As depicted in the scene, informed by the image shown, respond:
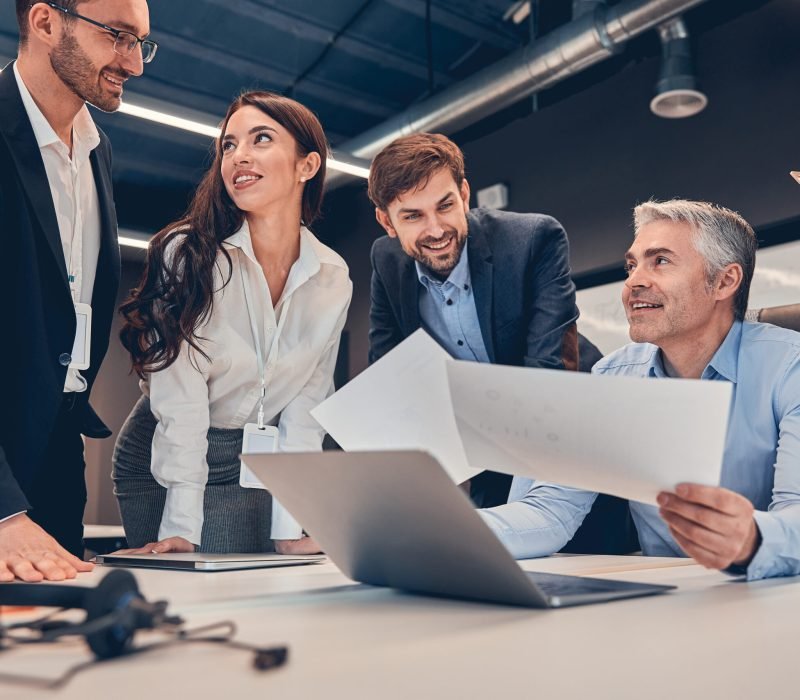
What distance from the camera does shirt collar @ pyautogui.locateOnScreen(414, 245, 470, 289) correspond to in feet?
6.84

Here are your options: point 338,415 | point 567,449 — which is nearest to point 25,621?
point 567,449

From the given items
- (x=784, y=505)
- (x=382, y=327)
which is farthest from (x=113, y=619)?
(x=382, y=327)

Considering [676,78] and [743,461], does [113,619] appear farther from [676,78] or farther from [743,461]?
[676,78]

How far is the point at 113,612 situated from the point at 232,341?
130 cm

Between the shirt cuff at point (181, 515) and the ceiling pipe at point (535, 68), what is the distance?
376 centimetres

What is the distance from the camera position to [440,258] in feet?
6.74

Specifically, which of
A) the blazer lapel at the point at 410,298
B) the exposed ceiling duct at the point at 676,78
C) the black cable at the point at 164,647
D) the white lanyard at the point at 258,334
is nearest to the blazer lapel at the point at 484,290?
the blazer lapel at the point at 410,298

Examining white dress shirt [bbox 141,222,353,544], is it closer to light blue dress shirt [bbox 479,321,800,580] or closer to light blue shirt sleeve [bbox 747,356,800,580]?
light blue dress shirt [bbox 479,321,800,580]

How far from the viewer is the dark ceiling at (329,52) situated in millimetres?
5336

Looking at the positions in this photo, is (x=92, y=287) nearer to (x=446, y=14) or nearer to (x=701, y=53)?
(x=701, y=53)

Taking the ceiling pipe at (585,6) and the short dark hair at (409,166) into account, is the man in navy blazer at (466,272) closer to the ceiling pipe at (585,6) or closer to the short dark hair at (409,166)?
the short dark hair at (409,166)

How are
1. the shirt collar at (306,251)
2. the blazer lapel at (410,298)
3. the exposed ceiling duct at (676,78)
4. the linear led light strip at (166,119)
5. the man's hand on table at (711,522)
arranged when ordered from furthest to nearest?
the exposed ceiling duct at (676,78), the linear led light strip at (166,119), the blazer lapel at (410,298), the shirt collar at (306,251), the man's hand on table at (711,522)

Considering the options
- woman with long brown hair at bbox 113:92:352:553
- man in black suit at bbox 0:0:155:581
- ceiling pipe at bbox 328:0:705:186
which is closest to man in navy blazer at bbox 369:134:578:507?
woman with long brown hair at bbox 113:92:352:553

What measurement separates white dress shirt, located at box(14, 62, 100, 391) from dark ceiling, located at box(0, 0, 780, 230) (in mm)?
3268
